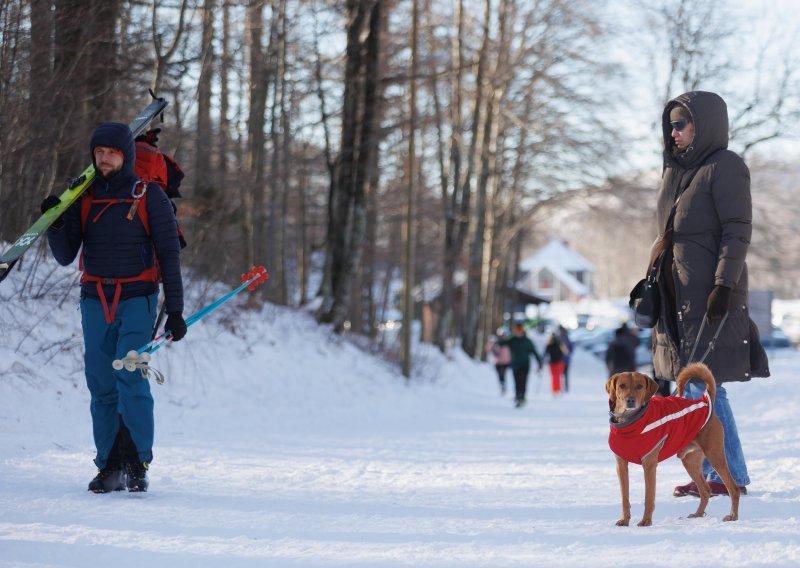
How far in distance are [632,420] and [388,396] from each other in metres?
11.9

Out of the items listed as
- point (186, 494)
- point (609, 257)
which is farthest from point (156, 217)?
point (609, 257)

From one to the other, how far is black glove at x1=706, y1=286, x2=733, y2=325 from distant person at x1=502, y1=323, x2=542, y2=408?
13928 millimetres

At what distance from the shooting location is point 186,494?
6.59 meters

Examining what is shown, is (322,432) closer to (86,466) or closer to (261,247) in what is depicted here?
(86,466)

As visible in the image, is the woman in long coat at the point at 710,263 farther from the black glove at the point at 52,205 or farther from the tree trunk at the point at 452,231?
the tree trunk at the point at 452,231

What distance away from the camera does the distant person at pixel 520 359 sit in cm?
2039

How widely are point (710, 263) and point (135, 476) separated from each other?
3.54m

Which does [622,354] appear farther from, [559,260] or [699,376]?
[559,260]

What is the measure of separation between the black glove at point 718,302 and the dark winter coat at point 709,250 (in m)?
0.04

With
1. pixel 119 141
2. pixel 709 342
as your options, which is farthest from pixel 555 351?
pixel 119 141

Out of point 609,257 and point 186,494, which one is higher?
point 609,257

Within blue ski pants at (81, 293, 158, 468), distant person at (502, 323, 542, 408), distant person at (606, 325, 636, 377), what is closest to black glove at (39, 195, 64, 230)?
blue ski pants at (81, 293, 158, 468)

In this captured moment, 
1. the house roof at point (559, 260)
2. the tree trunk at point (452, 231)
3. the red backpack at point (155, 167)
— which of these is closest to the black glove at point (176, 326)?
the red backpack at point (155, 167)

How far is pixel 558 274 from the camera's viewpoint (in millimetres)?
147125
